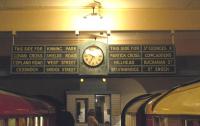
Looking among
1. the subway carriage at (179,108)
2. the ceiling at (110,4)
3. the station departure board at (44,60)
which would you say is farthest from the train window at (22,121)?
the ceiling at (110,4)

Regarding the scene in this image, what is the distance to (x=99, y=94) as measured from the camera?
8.82 m

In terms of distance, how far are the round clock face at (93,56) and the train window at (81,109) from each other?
2.57 metres

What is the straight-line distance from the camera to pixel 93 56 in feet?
20.4

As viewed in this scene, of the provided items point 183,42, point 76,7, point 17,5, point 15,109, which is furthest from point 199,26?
point 15,109

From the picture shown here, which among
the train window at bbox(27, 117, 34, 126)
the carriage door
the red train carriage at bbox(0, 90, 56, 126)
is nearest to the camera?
the red train carriage at bbox(0, 90, 56, 126)

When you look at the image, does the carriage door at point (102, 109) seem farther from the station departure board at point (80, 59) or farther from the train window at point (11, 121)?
the train window at point (11, 121)

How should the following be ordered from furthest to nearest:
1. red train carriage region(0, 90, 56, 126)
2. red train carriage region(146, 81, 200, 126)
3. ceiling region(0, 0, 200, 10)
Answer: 1. ceiling region(0, 0, 200, 10)
2. red train carriage region(0, 90, 56, 126)
3. red train carriage region(146, 81, 200, 126)

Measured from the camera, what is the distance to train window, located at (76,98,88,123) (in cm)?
862

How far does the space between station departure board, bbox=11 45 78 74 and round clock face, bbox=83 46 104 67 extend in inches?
6.4

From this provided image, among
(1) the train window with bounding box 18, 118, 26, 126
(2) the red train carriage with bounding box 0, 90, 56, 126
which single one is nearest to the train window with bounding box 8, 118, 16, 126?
(2) the red train carriage with bounding box 0, 90, 56, 126

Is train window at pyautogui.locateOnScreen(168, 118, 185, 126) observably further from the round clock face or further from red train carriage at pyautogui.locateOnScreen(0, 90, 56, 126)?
the round clock face

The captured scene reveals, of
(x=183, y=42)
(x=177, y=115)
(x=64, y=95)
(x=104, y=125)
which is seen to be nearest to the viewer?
(x=177, y=115)

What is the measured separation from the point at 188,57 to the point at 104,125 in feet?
7.48

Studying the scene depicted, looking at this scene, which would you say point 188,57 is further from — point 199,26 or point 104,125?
point 104,125
